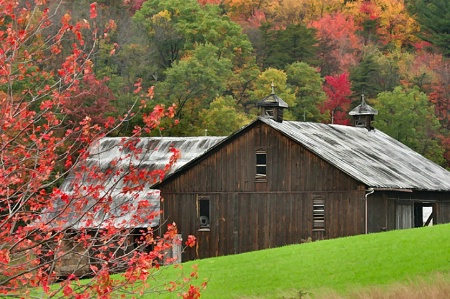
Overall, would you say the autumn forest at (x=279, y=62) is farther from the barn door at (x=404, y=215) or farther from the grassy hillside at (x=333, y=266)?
the grassy hillside at (x=333, y=266)

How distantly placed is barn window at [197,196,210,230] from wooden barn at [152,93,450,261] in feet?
0.14

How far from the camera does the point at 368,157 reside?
1903 inches

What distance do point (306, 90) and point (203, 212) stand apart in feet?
142

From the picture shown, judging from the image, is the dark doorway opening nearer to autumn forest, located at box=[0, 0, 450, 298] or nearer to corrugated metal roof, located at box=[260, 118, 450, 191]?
corrugated metal roof, located at box=[260, 118, 450, 191]

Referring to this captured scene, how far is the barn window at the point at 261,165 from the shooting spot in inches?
1797

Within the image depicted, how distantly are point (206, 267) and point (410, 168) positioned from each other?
18.5 metres

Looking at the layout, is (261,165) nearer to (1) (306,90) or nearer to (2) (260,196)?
(2) (260,196)

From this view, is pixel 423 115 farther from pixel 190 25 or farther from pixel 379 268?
pixel 379 268

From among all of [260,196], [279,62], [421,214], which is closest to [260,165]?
[260,196]

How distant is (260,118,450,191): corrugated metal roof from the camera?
44344 mm

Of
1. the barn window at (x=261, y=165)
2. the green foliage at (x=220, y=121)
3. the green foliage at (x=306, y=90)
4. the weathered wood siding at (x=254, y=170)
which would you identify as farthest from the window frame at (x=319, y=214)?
the green foliage at (x=306, y=90)

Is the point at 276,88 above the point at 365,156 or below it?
above

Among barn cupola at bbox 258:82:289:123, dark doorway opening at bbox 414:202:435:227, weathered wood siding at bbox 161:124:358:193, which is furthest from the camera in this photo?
dark doorway opening at bbox 414:202:435:227

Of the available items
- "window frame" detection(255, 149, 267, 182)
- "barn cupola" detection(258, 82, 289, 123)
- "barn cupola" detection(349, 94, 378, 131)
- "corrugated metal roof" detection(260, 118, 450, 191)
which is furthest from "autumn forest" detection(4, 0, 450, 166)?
"window frame" detection(255, 149, 267, 182)
